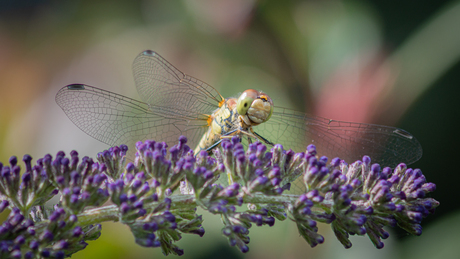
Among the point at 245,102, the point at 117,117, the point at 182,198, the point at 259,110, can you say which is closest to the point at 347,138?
the point at 259,110

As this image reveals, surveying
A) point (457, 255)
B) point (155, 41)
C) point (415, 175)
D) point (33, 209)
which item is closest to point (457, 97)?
point (457, 255)

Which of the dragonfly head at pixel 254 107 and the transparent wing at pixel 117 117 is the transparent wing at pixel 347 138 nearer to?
the dragonfly head at pixel 254 107

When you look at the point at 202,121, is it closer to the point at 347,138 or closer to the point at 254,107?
the point at 254,107

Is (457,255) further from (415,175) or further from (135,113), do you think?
(135,113)

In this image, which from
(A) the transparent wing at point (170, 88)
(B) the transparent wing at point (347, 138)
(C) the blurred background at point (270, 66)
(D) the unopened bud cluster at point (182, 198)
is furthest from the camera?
(C) the blurred background at point (270, 66)

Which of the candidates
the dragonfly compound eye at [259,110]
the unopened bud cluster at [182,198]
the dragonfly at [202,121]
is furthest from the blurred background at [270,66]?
the unopened bud cluster at [182,198]

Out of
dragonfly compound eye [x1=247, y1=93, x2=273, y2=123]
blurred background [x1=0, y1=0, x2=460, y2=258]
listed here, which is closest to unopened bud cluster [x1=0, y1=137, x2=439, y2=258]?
dragonfly compound eye [x1=247, y1=93, x2=273, y2=123]

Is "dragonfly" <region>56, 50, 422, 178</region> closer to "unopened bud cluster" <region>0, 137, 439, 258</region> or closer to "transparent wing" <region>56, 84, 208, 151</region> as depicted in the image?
"transparent wing" <region>56, 84, 208, 151</region>
